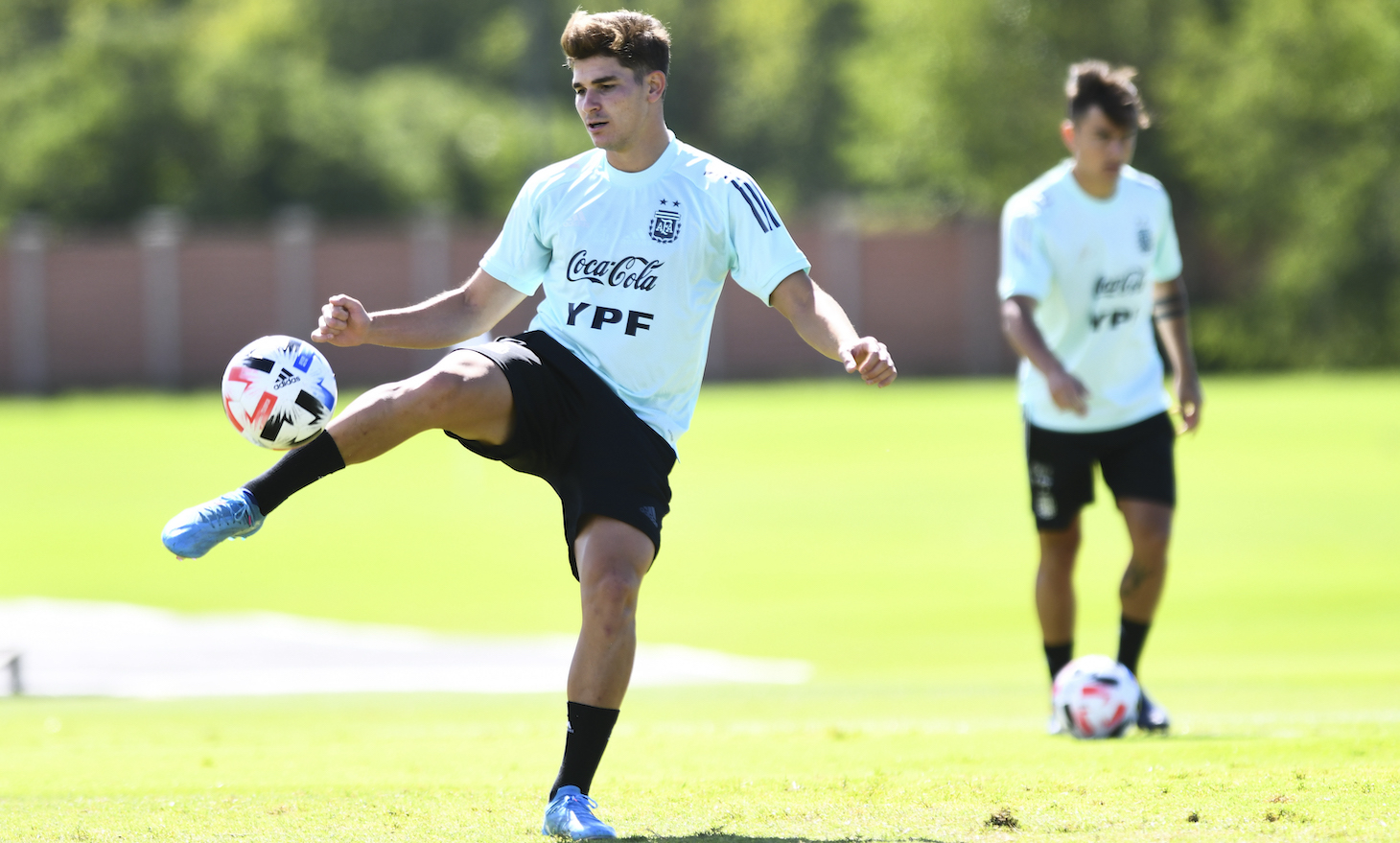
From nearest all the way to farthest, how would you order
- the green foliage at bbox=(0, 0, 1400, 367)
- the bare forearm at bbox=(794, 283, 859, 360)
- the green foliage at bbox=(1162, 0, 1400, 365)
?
the bare forearm at bbox=(794, 283, 859, 360), the green foliage at bbox=(1162, 0, 1400, 365), the green foliage at bbox=(0, 0, 1400, 367)

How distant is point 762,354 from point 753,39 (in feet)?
103

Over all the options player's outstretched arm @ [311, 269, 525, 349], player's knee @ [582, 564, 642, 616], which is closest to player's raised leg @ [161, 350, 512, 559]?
player's outstretched arm @ [311, 269, 525, 349]

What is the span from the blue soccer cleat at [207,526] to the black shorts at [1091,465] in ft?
12.4

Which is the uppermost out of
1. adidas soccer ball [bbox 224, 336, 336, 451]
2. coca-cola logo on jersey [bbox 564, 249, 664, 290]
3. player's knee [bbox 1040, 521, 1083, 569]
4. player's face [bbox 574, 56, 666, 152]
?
player's face [bbox 574, 56, 666, 152]

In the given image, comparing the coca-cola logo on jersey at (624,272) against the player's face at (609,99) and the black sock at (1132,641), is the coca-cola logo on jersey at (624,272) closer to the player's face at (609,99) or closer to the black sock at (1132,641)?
the player's face at (609,99)

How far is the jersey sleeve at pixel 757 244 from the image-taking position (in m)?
4.82

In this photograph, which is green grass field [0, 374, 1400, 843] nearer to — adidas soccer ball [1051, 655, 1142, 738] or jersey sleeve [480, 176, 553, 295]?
adidas soccer ball [1051, 655, 1142, 738]

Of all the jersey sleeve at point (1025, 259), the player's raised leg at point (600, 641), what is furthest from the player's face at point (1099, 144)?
the player's raised leg at point (600, 641)

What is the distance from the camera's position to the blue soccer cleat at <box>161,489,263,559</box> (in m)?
4.38

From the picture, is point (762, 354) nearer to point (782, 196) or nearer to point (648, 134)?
point (782, 196)

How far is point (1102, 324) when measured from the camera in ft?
23.1

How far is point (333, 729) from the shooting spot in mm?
7473

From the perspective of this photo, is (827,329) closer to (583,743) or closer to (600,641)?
(600,641)

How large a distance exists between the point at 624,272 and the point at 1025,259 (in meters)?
2.67
